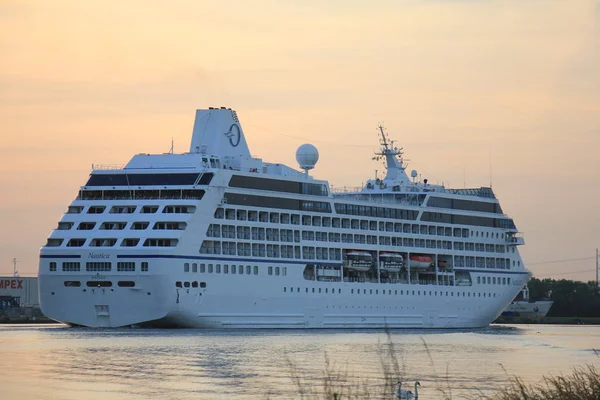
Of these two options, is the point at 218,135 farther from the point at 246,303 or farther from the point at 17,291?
the point at 17,291

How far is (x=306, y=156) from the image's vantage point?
290ft

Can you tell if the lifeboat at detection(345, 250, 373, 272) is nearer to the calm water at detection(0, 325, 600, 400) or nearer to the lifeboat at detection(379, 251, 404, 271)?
the lifeboat at detection(379, 251, 404, 271)

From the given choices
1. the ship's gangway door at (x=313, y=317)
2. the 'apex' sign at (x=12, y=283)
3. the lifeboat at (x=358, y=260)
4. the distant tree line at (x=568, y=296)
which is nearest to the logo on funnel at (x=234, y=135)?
the lifeboat at (x=358, y=260)

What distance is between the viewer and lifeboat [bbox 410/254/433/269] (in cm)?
9356

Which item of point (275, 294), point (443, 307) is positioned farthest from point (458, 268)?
point (275, 294)

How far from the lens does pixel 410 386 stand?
39.7 meters

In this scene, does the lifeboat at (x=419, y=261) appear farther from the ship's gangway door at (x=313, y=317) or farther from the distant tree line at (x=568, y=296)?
the distant tree line at (x=568, y=296)

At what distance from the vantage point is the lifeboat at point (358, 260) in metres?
87.8

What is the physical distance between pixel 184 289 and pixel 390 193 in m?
27.7

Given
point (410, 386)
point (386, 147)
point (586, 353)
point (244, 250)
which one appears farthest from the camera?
point (386, 147)

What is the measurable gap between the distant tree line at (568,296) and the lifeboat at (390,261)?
7057cm

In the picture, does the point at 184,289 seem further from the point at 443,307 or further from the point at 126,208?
the point at 443,307

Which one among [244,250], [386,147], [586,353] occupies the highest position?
[386,147]

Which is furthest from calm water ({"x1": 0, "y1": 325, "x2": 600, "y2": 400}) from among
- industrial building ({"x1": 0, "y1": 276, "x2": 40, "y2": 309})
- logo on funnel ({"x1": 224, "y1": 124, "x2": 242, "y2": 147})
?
industrial building ({"x1": 0, "y1": 276, "x2": 40, "y2": 309})
